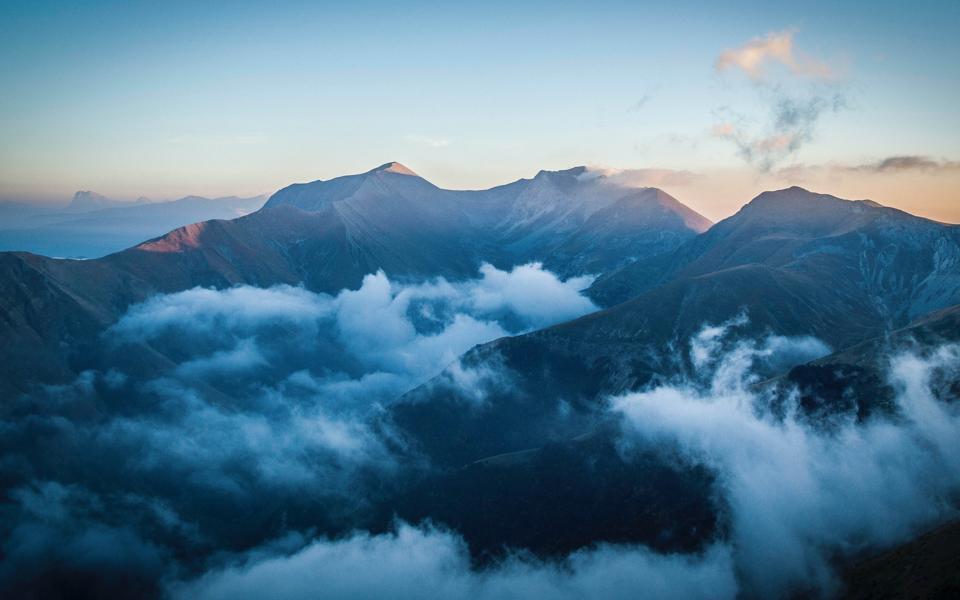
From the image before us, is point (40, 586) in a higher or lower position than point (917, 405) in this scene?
lower

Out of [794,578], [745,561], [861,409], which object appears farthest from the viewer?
[861,409]

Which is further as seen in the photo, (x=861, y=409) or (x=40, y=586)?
(x=40, y=586)

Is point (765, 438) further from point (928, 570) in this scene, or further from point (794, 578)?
point (928, 570)

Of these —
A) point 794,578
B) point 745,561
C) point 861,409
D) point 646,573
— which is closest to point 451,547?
point 646,573

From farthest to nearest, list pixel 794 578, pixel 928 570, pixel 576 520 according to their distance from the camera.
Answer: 1. pixel 576 520
2. pixel 794 578
3. pixel 928 570

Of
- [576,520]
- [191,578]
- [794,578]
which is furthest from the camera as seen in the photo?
[191,578]

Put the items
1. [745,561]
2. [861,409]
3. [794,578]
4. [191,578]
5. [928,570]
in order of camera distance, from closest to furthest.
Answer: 1. [928,570]
2. [794,578]
3. [745,561]
4. [861,409]
5. [191,578]

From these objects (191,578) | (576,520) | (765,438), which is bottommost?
(191,578)

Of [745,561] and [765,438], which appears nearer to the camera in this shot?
[745,561]

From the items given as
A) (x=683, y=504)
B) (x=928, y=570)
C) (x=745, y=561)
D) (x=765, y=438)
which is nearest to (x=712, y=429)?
(x=765, y=438)

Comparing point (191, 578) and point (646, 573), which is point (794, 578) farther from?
point (191, 578)
